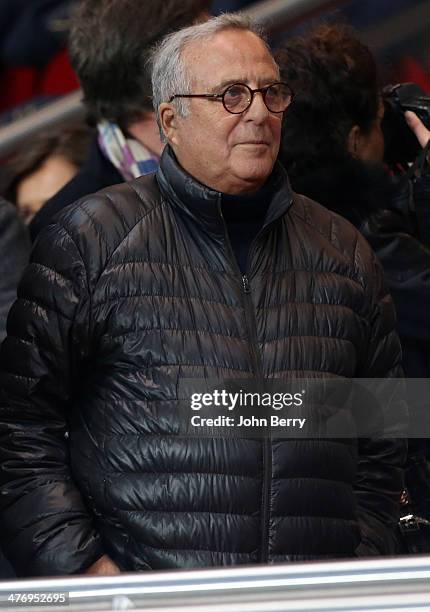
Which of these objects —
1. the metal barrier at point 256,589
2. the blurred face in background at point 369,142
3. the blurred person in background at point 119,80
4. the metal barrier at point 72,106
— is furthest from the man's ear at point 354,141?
the metal barrier at point 256,589

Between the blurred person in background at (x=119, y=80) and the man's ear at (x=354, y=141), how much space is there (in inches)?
15.7

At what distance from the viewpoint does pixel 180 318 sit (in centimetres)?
214

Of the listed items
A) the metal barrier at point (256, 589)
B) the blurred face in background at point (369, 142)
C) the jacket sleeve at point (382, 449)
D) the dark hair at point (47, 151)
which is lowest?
the jacket sleeve at point (382, 449)

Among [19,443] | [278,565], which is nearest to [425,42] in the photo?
[19,443]

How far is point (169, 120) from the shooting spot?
2.29 metres

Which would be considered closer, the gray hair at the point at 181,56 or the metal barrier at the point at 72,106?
the gray hair at the point at 181,56

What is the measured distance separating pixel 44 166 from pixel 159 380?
60.5 inches

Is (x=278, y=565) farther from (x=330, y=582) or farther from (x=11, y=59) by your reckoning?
(x=11, y=59)

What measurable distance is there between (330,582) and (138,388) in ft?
1.94

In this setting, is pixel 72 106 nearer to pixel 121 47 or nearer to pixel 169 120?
pixel 121 47

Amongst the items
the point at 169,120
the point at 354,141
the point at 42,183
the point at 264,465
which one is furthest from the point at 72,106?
the point at 264,465

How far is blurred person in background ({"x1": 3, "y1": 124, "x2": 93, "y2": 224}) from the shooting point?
3.40 metres

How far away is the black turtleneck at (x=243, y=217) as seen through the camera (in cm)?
221

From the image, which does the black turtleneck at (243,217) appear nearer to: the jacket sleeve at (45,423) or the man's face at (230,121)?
the man's face at (230,121)
